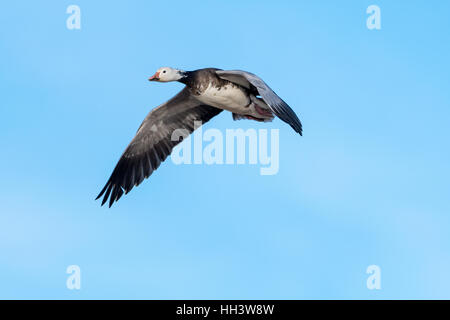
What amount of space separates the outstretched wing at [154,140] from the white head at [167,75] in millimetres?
917

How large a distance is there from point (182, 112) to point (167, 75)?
4.88 feet

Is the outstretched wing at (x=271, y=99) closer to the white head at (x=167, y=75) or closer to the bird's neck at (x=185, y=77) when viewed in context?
the bird's neck at (x=185, y=77)

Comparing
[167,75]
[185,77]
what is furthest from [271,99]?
[167,75]

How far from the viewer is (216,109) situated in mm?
13742

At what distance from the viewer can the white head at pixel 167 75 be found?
12.1 metres

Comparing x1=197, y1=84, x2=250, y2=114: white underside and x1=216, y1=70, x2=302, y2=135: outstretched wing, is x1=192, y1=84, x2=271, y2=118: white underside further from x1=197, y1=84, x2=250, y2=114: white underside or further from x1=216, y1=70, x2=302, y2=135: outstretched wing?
x1=216, y1=70, x2=302, y2=135: outstretched wing

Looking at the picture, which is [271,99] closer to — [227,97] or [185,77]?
[227,97]

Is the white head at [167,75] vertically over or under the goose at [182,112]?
over

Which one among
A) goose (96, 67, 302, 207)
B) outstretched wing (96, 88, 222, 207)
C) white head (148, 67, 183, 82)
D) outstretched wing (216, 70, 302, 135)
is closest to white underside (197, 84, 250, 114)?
goose (96, 67, 302, 207)

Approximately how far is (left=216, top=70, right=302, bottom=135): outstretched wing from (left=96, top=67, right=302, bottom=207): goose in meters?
0.03

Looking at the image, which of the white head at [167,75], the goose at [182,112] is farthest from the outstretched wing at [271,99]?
the white head at [167,75]

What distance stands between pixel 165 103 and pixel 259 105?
2052mm

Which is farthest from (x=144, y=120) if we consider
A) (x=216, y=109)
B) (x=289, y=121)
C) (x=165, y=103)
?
(x=289, y=121)
